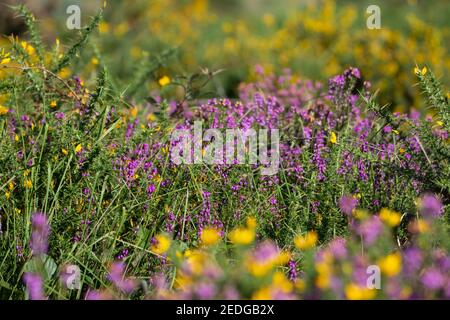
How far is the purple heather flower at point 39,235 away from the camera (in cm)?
187

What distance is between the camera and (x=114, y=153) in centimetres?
237

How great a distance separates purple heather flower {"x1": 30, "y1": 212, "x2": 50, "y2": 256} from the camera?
1.87 metres

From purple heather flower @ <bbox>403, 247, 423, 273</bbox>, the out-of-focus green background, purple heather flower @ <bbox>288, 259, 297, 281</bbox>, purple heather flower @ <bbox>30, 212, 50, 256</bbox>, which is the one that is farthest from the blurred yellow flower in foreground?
the out-of-focus green background

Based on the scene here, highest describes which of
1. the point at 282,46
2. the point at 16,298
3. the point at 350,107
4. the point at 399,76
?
the point at 282,46

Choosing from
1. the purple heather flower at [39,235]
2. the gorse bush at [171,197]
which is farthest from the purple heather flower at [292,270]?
the purple heather flower at [39,235]

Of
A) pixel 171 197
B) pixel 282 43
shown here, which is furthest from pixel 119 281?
pixel 282 43

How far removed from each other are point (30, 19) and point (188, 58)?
15.3ft

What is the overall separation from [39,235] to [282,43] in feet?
18.8

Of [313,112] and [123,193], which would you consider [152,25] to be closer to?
[313,112]

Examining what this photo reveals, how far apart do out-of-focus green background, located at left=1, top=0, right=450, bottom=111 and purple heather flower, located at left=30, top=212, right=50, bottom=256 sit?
2.56 m

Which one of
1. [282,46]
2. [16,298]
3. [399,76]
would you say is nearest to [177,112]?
[16,298]

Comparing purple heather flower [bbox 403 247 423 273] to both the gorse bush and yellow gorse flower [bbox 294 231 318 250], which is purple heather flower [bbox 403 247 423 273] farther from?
yellow gorse flower [bbox 294 231 318 250]

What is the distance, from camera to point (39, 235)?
6.36ft

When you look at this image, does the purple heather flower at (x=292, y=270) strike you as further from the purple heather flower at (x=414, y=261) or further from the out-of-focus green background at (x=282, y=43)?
the out-of-focus green background at (x=282, y=43)
